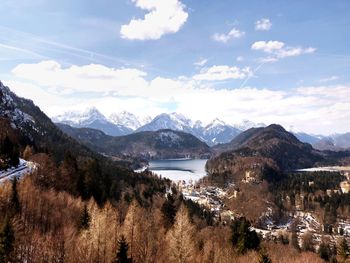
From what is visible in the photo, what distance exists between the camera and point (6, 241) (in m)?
Answer: 57.3

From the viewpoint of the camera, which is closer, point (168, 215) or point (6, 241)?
point (6, 241)

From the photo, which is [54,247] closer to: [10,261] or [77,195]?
[10,261]

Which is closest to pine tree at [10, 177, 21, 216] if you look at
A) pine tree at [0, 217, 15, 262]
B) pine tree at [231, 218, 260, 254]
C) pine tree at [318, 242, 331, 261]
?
pine tree at [0, 217, 15, 262]

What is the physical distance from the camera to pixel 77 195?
116312mm

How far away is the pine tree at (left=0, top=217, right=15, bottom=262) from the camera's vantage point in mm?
57000

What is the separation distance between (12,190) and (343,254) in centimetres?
9859

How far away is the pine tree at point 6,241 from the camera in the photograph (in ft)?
187

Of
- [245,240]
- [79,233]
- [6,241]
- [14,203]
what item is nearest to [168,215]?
[245,240]

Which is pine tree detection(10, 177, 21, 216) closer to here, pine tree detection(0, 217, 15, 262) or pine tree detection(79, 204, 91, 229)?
pine tree detection(79, 204, 91, 229)

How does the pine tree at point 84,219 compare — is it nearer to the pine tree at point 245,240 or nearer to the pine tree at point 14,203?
the pine tree at point 14,203

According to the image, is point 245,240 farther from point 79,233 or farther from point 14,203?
point 14,203

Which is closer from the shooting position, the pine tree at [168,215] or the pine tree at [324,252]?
the pine tree at [168,215]

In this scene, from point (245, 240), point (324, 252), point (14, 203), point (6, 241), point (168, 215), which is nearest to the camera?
point (6, 241)

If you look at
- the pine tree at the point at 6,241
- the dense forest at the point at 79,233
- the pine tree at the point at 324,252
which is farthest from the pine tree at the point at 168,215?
the pine tree at the point at 324,252
